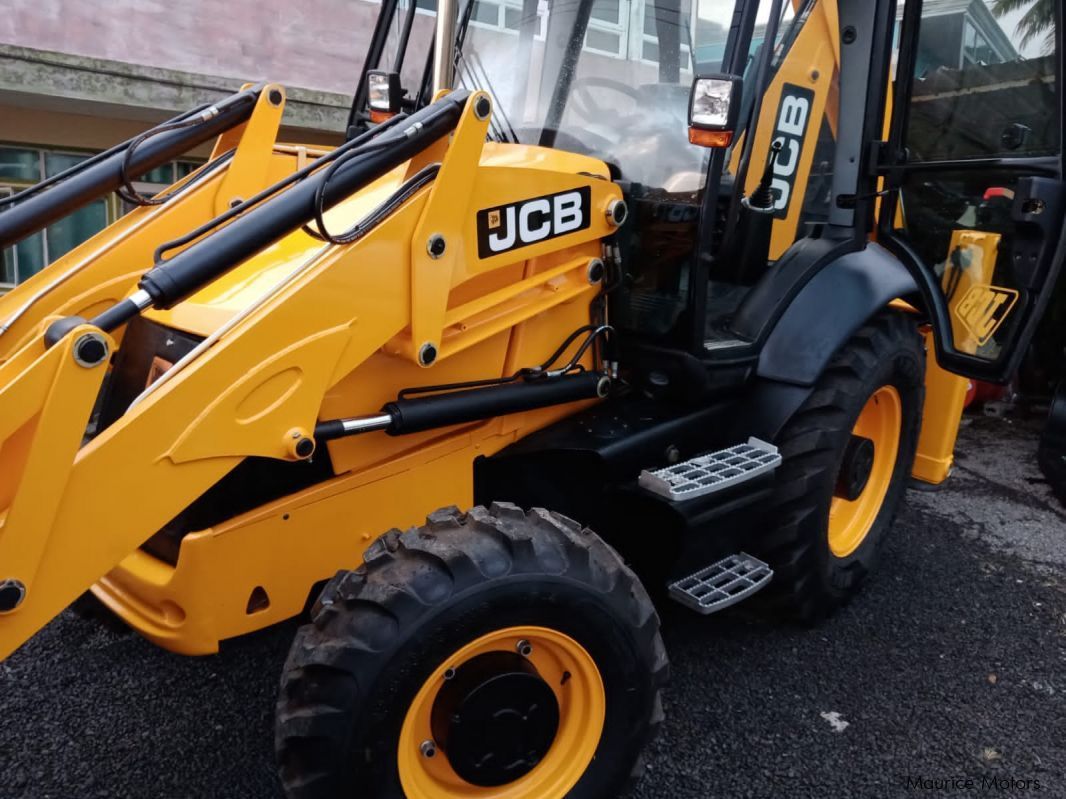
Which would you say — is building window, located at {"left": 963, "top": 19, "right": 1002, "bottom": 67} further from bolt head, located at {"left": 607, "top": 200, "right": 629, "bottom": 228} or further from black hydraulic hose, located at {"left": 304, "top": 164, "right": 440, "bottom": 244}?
black hydraulic hose, located at {"left": 304, "top": 164, "right": 440, "bottom": 244}

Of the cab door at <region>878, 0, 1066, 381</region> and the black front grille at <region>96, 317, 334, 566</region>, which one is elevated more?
the cab door at <region>878, 0, 1066, 381</region>

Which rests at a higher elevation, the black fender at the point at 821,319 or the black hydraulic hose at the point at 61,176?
the black hydraulic hose at the point at 61,176

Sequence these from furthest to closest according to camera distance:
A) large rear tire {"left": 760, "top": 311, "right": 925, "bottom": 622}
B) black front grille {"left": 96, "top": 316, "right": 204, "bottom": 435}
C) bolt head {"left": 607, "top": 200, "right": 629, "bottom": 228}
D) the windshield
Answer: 1. large rear tire {"left": 760, "top": 311, "right": 925, "bottom": 622}
2. the windshield
3. bolt head {"left": 607, "top": 200, "right": 629, "bottom": 228}
4. black front grille {"left": 96, "top": 316, "right": 204, "bottom": 435}

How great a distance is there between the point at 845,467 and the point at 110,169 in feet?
8.99

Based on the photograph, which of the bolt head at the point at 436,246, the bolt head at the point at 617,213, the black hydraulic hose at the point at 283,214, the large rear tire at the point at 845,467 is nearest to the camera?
the black hydraulic hose at the point at 283,214

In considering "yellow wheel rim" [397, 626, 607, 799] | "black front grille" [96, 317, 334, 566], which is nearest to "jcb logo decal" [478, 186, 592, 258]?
"black front grille" [96, 317, 334, 566]

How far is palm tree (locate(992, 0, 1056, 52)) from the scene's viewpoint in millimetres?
3064

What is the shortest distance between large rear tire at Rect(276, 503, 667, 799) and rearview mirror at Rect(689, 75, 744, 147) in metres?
1.08

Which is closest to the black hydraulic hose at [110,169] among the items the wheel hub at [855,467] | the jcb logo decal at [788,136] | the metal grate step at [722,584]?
the jcb logo decal at [788,136]

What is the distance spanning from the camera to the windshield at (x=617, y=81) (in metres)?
2.73

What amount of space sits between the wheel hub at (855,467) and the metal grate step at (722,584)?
0.68 m

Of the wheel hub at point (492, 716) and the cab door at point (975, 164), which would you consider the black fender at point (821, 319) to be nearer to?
the cab door at point (975, 164)

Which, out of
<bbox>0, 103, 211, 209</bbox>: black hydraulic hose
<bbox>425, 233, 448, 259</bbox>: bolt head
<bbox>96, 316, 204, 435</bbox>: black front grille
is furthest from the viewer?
<bbox>0, 103, 211, 209</bbox>: black hydraulic hose

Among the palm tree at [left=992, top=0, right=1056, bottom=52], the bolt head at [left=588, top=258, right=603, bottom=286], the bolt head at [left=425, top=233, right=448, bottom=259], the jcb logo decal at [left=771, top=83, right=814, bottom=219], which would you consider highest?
the palm tree at [left=992, top=0, right=1056, bottom=52]
